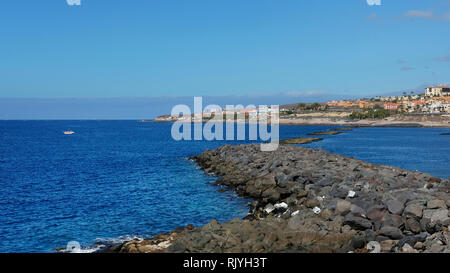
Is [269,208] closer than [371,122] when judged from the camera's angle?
Yes

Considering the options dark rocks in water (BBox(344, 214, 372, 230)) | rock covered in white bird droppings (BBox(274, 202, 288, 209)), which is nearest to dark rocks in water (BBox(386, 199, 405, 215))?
dark rocks in water (BBox(344, 214, 372, 230))

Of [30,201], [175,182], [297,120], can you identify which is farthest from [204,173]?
[297,120]

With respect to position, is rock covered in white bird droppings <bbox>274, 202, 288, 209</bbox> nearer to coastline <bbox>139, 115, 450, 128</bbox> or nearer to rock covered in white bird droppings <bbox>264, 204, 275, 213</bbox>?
rock covered in white bird droppings <bbox>264, 204, 275, 213</bbox>

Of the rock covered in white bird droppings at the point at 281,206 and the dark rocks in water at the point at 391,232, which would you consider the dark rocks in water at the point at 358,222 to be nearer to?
the dark rocks in water at the point at 391,232

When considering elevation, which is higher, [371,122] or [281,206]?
[281,206]

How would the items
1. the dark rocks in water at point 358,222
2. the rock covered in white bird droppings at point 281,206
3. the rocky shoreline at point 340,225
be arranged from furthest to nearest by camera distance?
the rock covered in white bird droppings at point 281,206 → the dark rocks in water at point 358,222 → the rocky shoreline at point 340,225

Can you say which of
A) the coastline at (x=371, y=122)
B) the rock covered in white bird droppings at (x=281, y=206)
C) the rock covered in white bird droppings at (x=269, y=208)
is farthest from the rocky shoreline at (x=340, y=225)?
the coastline at (x=371, y=122)

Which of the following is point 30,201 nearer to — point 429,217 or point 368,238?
point 368,238

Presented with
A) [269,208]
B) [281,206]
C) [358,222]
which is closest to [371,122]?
[281,206]

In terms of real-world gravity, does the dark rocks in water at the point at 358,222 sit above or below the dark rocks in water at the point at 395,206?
below

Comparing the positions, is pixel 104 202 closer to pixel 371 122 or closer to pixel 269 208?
pixel 269 208
